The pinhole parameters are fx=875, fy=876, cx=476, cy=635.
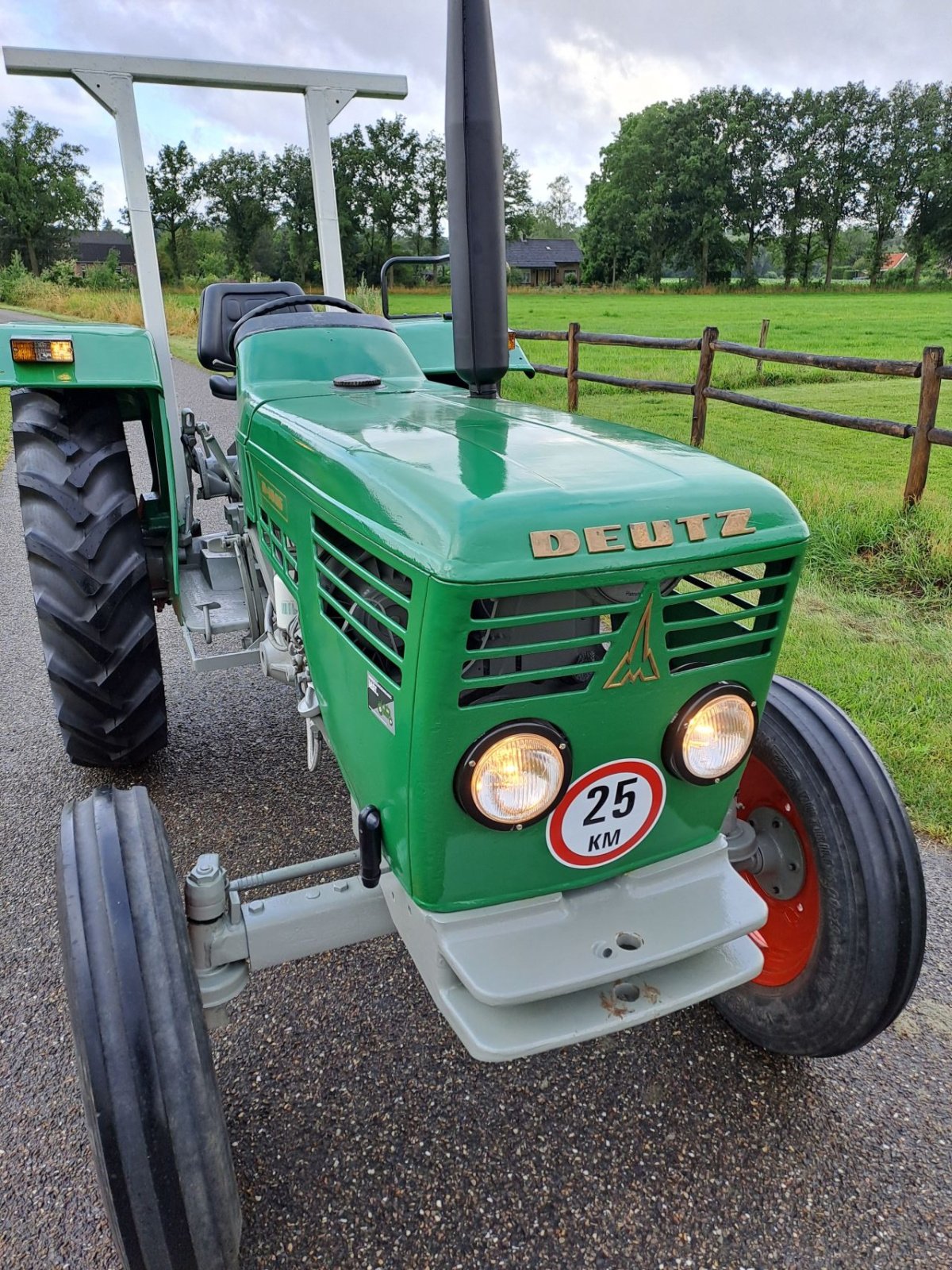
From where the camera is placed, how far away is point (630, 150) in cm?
5375

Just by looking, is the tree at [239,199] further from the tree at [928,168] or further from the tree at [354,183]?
the tree at [928,168]

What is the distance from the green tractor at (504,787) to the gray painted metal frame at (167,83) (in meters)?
1.29

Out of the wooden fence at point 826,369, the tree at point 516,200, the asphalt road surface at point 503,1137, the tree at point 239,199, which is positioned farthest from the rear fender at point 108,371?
the tree at point 516,200

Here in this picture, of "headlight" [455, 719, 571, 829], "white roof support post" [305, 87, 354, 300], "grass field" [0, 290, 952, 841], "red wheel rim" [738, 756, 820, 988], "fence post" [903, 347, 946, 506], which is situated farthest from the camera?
"fence post" [903, 347, 946, 506]

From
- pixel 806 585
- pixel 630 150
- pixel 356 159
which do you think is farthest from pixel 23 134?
pixel 806 585

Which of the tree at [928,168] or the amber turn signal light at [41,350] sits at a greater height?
the tree at [928,168]

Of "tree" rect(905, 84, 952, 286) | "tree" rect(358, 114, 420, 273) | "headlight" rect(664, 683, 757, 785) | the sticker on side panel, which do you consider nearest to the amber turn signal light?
the sticker on side panel

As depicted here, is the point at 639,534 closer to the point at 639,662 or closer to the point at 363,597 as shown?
the point at 639,662

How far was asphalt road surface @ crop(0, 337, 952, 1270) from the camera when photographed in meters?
1.51

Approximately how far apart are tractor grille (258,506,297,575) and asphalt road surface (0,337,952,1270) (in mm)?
997

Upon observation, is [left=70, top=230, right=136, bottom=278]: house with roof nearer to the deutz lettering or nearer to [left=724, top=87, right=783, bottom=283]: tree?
[left=724, top=87, right=783, bottom=283]: tree

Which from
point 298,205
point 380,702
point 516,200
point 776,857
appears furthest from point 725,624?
point 516,200

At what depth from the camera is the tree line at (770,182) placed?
51.3 meters

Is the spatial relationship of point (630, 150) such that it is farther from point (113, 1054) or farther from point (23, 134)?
point (113, 1054)
